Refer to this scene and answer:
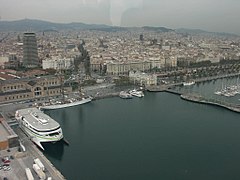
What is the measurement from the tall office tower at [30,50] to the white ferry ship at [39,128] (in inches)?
329

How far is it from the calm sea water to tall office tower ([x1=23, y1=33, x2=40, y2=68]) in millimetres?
6815

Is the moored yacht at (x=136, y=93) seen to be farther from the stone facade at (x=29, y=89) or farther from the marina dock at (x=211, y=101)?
the stone facade at (x=29, y=89)

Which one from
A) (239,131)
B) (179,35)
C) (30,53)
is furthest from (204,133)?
(179,35)

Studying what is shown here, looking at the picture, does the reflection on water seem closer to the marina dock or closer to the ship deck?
the ship deck

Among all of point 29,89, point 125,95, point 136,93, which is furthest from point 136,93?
point 29,89

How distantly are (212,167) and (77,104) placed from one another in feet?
16.3

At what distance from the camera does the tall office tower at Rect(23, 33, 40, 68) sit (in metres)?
14.6

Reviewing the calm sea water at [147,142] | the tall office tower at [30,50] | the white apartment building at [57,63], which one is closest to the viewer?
the calm sea water at [147,142]

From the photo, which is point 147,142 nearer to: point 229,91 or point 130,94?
point 130,94

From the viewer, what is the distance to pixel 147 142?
6199mm

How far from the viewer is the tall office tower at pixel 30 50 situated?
14617mm

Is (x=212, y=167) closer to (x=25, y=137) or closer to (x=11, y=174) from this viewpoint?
(x=11, y=174)

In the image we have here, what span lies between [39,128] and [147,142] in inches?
84.7

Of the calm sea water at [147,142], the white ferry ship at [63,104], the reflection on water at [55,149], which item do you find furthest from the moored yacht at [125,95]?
the reflection on water at [55,149]
